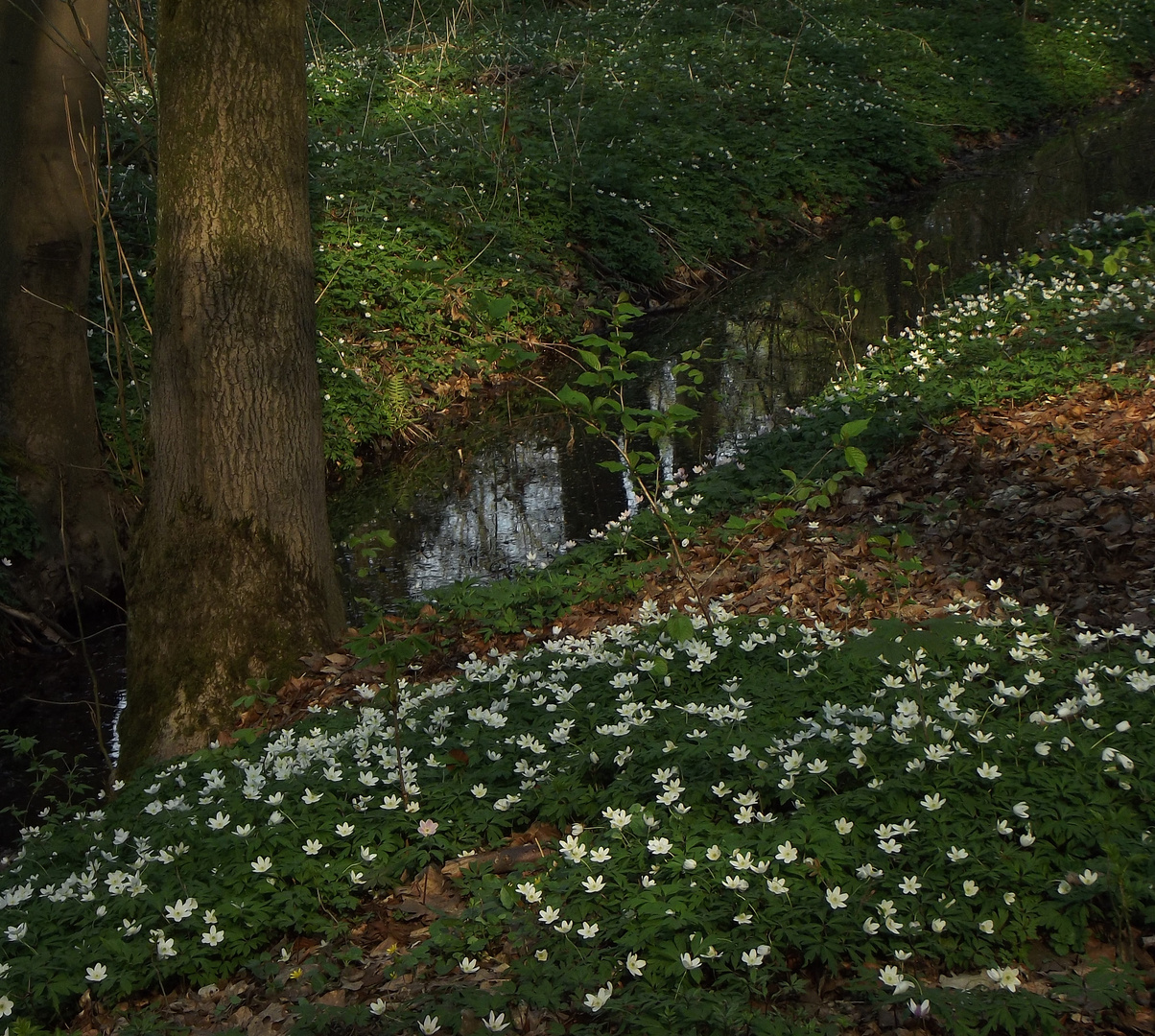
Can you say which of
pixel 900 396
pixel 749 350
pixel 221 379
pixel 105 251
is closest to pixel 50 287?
pixel 105 251

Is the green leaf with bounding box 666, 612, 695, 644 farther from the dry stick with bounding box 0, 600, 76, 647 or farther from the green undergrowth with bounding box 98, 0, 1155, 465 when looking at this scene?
the dry stick with bounding box 0, 600, 76, 647

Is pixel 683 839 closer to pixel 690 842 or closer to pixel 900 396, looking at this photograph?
pixel 690 842

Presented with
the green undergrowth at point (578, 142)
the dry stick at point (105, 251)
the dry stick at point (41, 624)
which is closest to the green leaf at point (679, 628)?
the green undergrowth at point (578, 142)

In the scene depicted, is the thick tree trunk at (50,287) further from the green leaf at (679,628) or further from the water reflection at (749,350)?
the green leaf at (679,628)

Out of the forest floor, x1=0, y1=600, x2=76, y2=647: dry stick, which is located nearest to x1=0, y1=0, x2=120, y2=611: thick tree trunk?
x1=0, y1=600, x2=76, y2=647: dry stick

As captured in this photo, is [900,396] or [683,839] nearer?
[683,839]

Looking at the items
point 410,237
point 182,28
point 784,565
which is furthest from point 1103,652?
point 410,237

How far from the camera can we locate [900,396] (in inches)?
286

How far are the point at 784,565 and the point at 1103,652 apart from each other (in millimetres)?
1938

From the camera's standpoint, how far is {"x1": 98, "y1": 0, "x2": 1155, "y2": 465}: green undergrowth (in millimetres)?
11125

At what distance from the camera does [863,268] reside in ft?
45.2

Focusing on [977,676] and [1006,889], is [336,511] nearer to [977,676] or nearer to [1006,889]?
[977,676]

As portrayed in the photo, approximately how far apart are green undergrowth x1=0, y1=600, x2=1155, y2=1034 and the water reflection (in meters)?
3.61

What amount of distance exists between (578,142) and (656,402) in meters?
6.95
